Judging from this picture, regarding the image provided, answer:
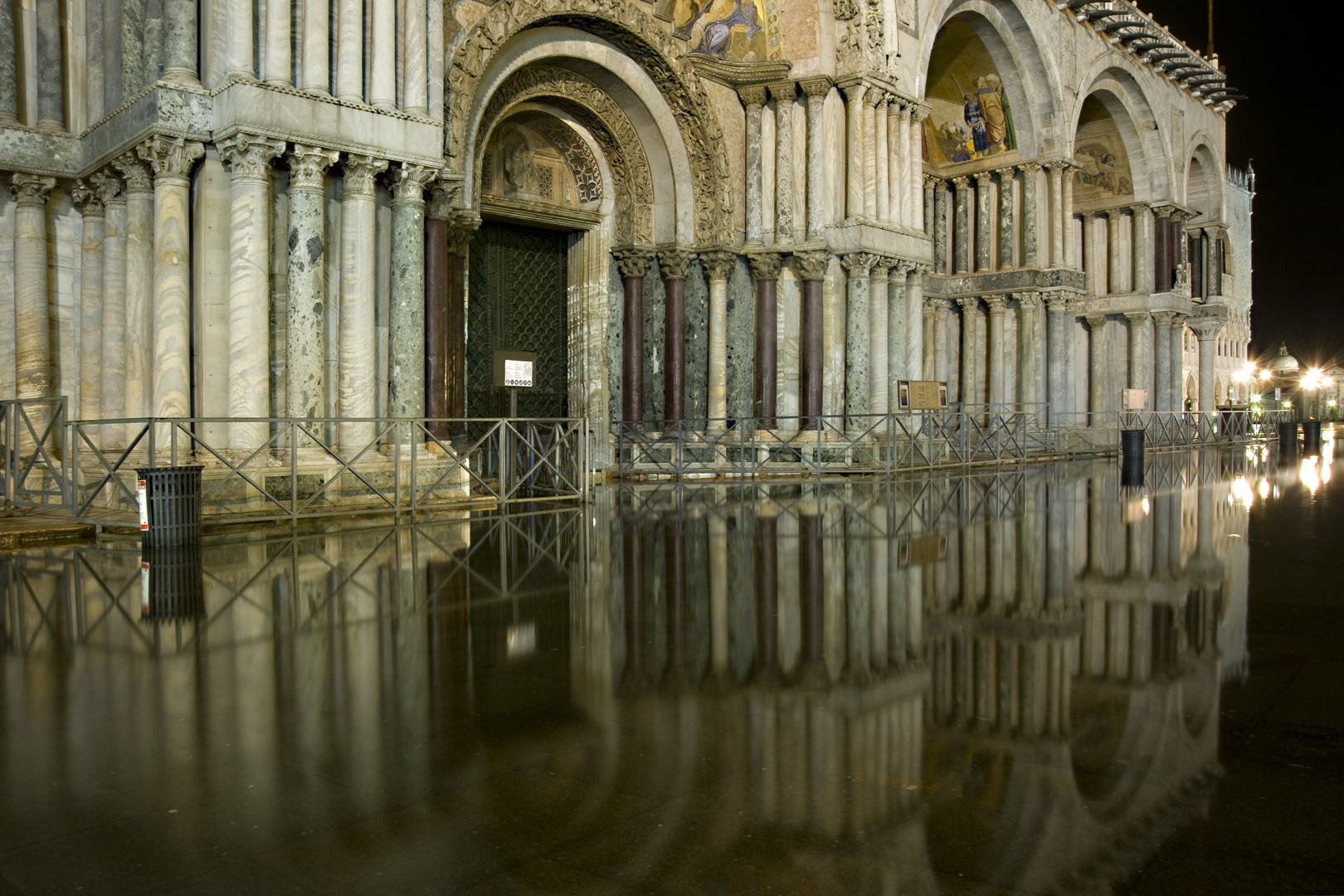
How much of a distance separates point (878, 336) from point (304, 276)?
41.2 ft

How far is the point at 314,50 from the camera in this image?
12.4 metres

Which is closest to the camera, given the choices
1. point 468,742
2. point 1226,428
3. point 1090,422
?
point 468,742

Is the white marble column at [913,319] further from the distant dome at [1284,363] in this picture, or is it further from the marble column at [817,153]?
the distant dome at [1284,363]

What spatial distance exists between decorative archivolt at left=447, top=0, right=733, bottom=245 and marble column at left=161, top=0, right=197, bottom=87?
364 cm

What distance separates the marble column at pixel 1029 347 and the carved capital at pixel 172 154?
2192cm

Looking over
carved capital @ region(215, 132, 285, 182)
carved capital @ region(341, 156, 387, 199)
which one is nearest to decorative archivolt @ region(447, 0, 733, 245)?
carved capital @ region(341, 156, 387, 199)

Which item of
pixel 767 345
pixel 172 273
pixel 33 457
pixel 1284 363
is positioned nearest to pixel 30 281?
pixel 172 273

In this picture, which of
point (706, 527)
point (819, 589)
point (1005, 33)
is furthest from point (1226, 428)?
point (819, 589)

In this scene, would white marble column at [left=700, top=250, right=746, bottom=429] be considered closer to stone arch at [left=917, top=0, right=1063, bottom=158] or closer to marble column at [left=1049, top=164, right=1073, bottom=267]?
stone arch at [left=917, top=0, right=1063, bottom=158]

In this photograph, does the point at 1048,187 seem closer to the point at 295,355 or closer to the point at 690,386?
the point at 690,386

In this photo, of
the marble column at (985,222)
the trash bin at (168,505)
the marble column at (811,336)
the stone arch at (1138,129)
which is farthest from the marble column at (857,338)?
the stone arch at (1138,129)

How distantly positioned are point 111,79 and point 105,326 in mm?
3270

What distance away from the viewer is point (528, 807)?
3.24 meters

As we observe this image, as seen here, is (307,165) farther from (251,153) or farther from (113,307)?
(113,307)
